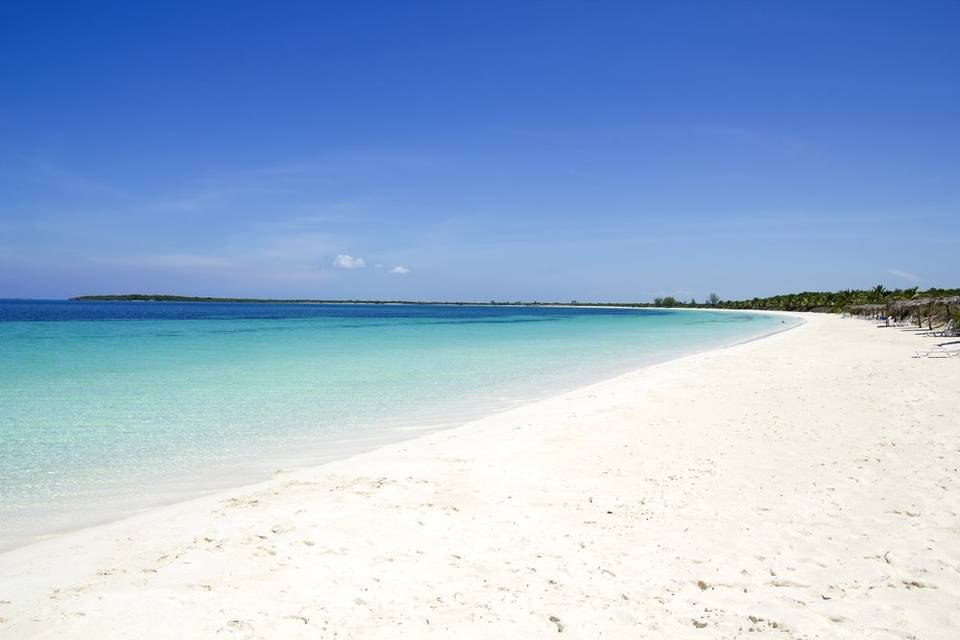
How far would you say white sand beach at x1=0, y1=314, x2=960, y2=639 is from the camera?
11.6 ft

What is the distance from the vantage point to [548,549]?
4.62 meters

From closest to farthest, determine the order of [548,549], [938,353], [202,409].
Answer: [548,549], [202,409], [938,353]

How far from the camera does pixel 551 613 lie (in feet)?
12.0

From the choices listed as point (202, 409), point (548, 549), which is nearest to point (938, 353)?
point (548, 549)

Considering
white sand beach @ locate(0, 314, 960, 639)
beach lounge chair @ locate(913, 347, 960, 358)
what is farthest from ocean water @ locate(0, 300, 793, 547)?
beach lounge chair @ locate(913, 347, 960, 358)

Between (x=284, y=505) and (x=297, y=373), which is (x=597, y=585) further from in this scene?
(x=297, y=373)

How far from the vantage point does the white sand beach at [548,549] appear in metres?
3.54

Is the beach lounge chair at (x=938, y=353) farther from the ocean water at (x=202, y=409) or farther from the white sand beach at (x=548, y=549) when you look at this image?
the white sand beach at (x=548, y=549)

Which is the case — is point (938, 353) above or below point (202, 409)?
above

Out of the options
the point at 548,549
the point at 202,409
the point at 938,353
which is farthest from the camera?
the point at 938,353

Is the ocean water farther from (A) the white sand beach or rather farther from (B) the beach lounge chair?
(B) the beach lounge chair

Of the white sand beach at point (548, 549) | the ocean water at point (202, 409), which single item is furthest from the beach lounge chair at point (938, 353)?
the white sand beach at point (548, 549)

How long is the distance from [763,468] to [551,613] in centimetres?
433

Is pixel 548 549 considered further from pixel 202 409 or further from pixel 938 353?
pixel 938 353
